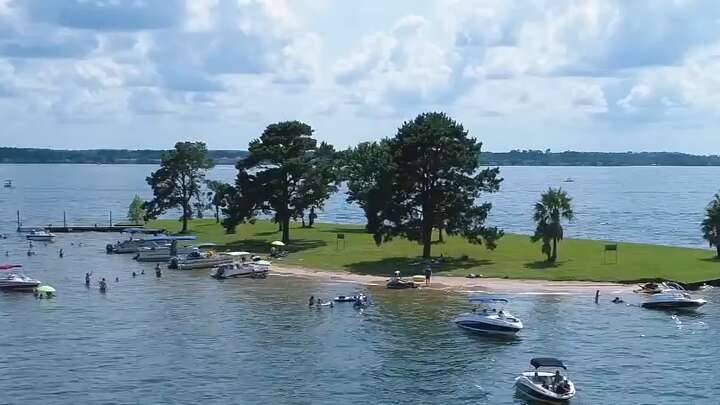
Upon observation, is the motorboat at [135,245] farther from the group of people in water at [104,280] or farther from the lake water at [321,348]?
the lake water at [321,348]

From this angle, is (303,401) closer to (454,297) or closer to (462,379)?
(462,379)

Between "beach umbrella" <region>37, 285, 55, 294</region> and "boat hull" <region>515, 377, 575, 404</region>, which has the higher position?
"beach umbrella" <region>37, 285, 55, 294</region>

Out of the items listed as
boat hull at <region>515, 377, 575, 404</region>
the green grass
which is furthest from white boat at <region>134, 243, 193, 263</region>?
boat hull at <region>515, 377, 575, 404</region>

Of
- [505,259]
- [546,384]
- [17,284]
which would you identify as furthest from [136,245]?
[546,384]

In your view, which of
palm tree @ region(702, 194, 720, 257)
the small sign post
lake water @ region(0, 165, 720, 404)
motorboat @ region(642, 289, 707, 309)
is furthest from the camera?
palm tree @ region(702, 194, 720, 257)

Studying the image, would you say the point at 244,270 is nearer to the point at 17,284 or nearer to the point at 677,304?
the point at 17,284

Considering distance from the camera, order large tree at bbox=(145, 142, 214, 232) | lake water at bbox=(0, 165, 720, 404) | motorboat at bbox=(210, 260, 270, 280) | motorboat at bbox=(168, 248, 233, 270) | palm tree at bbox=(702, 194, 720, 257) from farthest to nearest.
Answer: large tree at bbox=(145, 142, 214, 232) → motorboat at bbox=(168, 248, 233, 270) → palm tree at bbox=(702, 194, 720, 257) → motorboat at bbox=(210, 260, 270, 280) → lake water at bbox=(0, 165, 720, 404)

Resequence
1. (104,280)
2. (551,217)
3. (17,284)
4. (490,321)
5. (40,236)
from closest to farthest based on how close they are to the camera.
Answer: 1. (490,321)
2. (17,284)
3. (104,280)
4. (551,217)
5. (40,236)

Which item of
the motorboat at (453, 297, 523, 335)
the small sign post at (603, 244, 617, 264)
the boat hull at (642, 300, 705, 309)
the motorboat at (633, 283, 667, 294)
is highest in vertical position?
the small sign post at (603, 244, 617, 264)

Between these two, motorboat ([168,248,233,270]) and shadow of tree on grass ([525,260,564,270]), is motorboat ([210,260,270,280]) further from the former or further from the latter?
shadow of tree on grass ([525,260,564,270])
